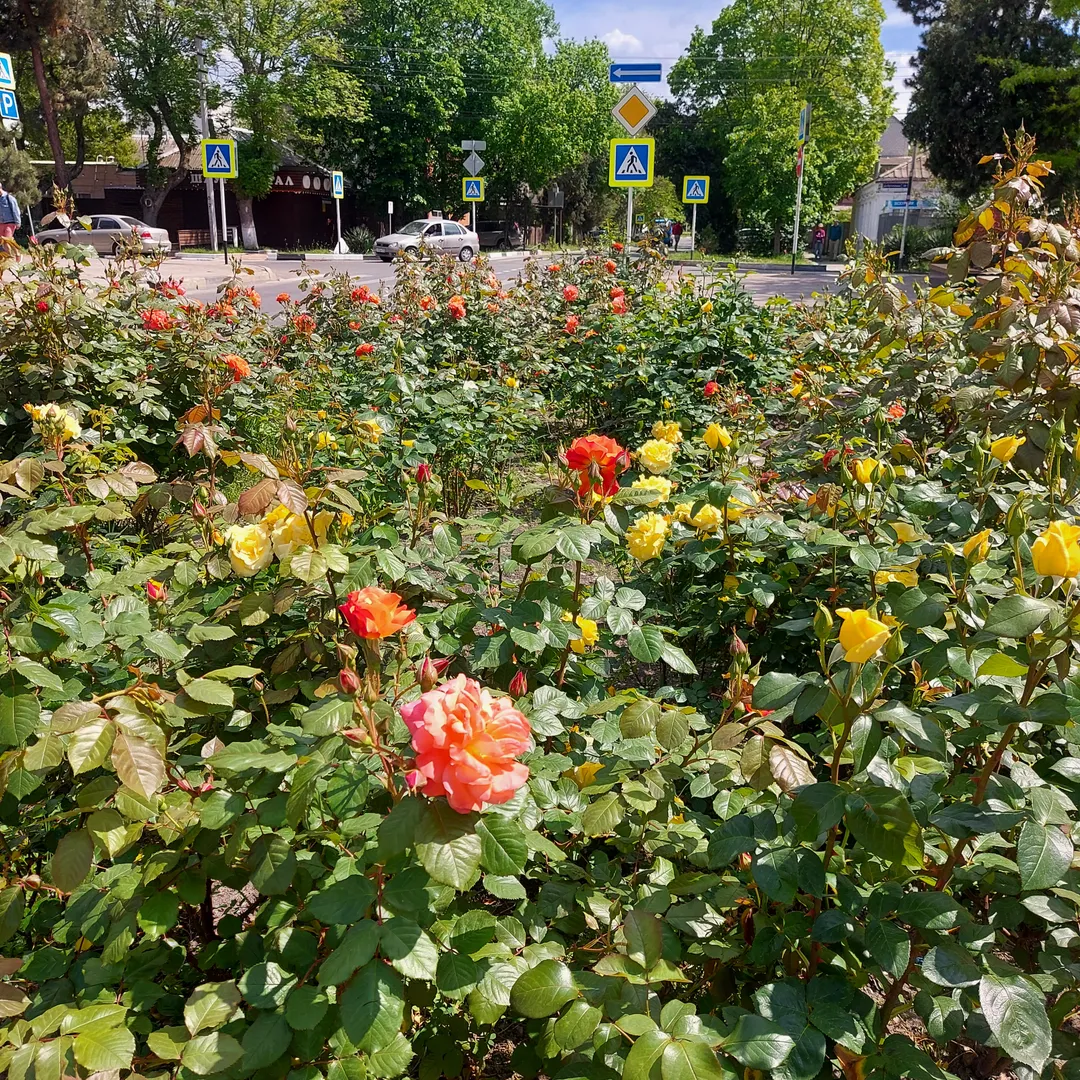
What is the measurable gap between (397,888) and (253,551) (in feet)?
2.42

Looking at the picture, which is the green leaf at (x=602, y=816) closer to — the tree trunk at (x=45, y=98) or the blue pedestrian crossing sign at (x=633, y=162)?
the blue pedestrian crossing sign at (x=633, y=162)

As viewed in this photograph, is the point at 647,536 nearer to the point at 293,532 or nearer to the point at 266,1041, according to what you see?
the point at 293,532

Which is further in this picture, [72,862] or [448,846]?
[72,862]

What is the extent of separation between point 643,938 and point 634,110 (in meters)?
7.80

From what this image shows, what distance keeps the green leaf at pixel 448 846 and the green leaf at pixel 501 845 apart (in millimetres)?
31

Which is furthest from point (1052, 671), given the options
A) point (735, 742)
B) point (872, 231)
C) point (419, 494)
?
point (872, 231)

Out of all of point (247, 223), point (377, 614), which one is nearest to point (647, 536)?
point (377, 614)

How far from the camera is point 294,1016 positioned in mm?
909

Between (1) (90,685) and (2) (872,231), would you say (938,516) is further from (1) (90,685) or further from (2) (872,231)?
(2) (872,231)

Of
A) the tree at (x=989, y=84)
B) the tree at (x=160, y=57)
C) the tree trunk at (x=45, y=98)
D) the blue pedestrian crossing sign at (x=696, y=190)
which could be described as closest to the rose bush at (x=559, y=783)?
the blue pedestrian crossing sign at (x=696, y=190)

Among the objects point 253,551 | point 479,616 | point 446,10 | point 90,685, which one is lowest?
point 90,685

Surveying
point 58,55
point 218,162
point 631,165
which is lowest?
point 631,165

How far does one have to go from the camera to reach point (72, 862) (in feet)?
3.72

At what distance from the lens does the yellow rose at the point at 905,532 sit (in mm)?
1760
